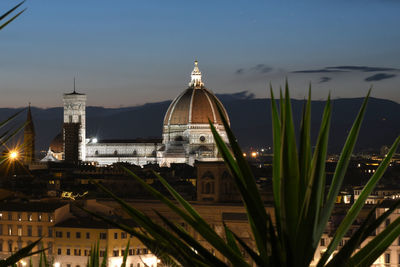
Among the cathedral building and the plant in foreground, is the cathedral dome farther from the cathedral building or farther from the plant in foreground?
the plant in foreground

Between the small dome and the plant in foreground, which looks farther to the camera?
the small dome

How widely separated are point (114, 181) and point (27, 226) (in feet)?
82.5

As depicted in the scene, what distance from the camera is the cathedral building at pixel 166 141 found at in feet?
351

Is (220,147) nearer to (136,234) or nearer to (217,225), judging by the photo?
(136,234)

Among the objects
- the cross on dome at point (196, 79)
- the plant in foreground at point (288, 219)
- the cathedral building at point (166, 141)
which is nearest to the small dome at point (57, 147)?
the cathedral building at point (166, 141)

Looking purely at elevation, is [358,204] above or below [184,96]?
below

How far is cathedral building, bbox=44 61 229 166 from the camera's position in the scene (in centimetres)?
10688

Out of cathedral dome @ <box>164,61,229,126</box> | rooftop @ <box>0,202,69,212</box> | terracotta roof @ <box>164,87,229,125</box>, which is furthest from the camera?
terracotta roof @ <box>164,87,229,125</box>

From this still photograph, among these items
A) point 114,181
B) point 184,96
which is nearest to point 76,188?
point 114,181

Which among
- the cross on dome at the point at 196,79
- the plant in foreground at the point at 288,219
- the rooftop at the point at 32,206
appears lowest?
the plant in foreground at the point at 288,219

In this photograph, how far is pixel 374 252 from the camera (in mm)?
3275

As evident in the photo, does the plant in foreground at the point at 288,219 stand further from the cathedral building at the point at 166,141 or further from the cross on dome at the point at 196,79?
the cross on dome at the point at 196,79

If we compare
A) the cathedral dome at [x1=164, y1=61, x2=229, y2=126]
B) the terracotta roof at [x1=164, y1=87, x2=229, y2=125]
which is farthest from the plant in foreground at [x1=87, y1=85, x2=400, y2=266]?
the terracotta roof at [x1=164, y1=87, x2=229, y2=125]

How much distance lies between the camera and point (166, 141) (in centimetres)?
11144
